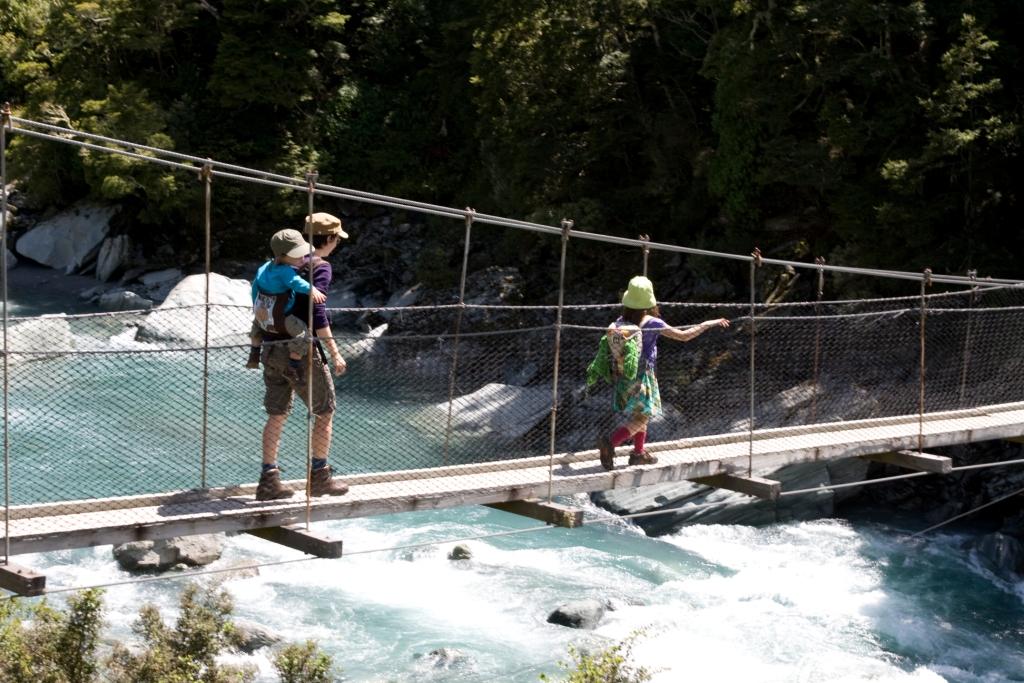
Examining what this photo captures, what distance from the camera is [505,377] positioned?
1455 centimetres

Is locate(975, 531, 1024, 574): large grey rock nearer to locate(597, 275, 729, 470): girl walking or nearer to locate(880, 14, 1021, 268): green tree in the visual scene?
locate(880, 14, 1021, 268): green tree

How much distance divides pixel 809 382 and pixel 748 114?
157 inches

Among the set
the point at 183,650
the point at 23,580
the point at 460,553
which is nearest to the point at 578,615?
the point at 460,553

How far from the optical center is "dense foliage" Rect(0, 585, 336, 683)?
7469mm

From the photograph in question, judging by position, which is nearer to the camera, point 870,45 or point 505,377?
point 870,45

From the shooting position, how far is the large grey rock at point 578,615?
9.28 meters

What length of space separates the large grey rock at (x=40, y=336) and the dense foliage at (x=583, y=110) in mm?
5782

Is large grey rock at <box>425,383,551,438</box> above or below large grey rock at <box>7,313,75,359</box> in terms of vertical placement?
below

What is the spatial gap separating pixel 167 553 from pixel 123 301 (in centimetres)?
1025

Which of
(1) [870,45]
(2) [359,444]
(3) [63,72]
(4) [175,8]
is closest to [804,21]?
(1) [870,45]

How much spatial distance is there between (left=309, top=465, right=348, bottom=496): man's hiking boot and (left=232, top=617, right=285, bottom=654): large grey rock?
347 centimetres

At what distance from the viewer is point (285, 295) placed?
16.8 ft

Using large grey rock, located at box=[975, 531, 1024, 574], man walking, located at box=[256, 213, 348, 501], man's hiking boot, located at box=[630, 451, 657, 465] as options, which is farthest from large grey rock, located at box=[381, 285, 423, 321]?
man walking, located at box=[256, 213, 348, 501]

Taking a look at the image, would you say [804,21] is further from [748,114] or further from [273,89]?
[273,89]
